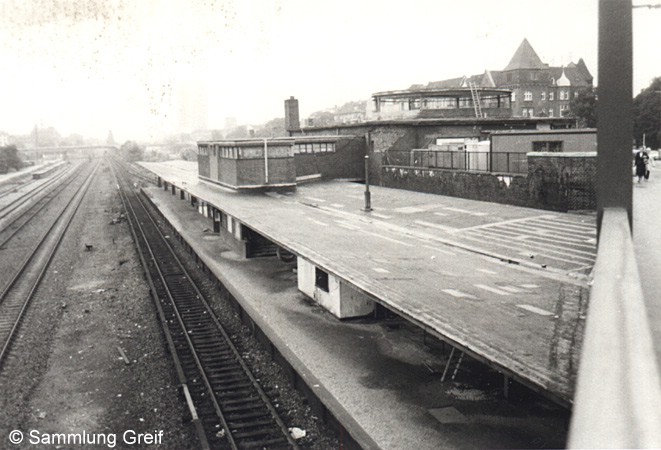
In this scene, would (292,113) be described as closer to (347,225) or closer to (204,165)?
(204,165)

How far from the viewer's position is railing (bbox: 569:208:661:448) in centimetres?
167

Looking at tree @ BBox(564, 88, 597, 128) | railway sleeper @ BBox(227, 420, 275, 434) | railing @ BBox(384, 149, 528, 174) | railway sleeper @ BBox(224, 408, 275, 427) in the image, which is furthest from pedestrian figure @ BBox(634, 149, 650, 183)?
tree @ BBox(564, 88, 597, 128)

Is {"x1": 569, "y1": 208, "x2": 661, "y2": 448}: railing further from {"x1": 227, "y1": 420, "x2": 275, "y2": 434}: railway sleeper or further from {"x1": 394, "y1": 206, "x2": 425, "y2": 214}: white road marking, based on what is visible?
{"x1": 394, "y1": 206, "x2": 425, "y2": 214}: white road marking

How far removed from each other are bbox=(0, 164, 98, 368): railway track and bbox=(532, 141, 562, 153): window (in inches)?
768

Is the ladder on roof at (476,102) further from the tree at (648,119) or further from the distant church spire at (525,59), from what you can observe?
the distant church spire at (525,59)

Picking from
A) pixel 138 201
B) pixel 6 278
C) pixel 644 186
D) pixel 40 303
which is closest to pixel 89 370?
pixel 40 303

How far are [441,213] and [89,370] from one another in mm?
13670

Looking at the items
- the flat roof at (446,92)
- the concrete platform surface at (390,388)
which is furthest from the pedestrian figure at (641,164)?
the flat roof at (446,92)

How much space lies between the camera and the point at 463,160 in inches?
1173

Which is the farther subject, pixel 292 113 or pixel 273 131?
pixel 273 131

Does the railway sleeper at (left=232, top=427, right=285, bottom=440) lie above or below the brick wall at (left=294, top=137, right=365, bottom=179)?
below

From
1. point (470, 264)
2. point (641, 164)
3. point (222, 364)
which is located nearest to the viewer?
point (222, 364)

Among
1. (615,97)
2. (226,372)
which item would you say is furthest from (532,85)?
(615,97)

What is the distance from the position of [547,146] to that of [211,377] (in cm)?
1862
